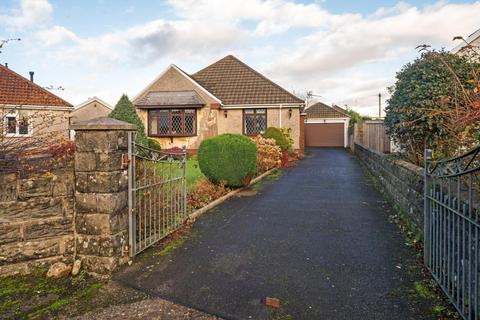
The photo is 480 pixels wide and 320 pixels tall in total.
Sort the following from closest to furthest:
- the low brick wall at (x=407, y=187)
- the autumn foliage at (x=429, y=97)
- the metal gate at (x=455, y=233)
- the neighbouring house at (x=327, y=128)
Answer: the metal gate at (x=455, y=233) < the low brick wall at (x=407, y=187) < the autumn foliage at (x=429, y=97) < the neighbouring house at (x=327, y=128)

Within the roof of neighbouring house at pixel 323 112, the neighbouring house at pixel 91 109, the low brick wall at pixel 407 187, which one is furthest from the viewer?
the roof of neighbouring house at pixel 323 112

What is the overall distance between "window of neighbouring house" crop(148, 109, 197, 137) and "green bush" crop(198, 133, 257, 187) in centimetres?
1115

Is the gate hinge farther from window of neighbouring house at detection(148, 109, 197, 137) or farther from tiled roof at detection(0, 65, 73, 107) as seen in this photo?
window of neighbouring house at detection(148, 109, 197, 137)

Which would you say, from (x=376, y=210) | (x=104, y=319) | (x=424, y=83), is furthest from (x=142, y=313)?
(x=424, y=83)

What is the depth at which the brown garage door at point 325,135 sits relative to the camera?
35688 millimetres

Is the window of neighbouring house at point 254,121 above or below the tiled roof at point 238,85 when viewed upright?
below

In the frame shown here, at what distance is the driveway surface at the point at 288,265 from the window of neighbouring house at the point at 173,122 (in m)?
13.9

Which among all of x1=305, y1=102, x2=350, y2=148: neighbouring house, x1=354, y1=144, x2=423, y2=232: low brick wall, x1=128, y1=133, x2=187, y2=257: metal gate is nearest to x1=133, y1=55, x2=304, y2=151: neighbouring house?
x1=354, y1=144, x2=423, y2=232: low brick wall

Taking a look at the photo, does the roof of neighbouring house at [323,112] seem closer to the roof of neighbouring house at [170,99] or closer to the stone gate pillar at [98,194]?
the roof of neighbouring house at [170,99]

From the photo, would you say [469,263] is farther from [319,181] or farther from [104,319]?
[319,181]

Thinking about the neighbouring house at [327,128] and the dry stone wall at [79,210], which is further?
the neighbouring house at [327,128]

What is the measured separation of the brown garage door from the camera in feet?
117

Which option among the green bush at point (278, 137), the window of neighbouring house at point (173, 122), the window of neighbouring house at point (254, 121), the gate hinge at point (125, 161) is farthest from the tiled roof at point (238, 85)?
the gate hinge at point (125, 161)

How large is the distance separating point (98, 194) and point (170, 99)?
57.0ft
